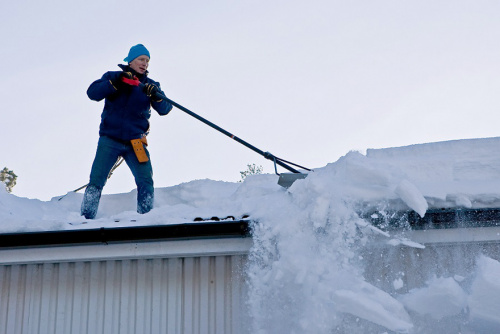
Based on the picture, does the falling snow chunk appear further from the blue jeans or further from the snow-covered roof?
the blue jeans

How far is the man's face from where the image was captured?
600 centimetres

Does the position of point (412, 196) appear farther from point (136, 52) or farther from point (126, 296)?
point (136, 52)

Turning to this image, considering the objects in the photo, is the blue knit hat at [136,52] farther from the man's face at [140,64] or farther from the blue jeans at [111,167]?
the blue jeans at [111,167]

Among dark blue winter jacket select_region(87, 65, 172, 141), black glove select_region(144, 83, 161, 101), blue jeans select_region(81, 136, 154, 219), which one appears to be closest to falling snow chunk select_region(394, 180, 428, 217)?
blue jeans select_region(81, 136, 154, 219)

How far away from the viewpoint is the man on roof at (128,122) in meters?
5.80

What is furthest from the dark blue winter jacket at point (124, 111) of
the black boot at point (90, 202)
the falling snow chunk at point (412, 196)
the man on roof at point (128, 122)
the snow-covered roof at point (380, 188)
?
the falling snow chunk at point (412, 196)

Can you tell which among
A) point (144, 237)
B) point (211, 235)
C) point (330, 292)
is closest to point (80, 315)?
point (144, 237)

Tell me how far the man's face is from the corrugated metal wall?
2098mm

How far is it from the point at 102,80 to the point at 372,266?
309 centimetres

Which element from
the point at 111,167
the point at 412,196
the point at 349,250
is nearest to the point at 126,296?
the point at 111,167

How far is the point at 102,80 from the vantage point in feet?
18.9

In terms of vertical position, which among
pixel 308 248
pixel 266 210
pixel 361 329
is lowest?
pixel 361 329

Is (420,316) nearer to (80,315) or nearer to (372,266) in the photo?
(372,266)

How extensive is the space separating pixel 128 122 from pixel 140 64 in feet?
1.92
